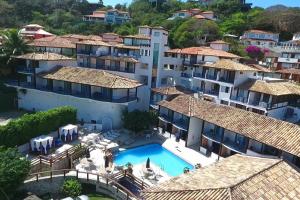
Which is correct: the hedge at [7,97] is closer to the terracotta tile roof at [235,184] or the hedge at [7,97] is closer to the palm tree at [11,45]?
the palm tree at [11,45]

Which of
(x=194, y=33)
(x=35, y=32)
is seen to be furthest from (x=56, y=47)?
(x=194, y=33)

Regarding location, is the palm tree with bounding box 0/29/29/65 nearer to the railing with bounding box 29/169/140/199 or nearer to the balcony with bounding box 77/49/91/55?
the balcony with bounding box 77/49/91/55

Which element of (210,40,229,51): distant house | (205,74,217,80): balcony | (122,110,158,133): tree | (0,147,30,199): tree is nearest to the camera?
(0,147,30,199): tree

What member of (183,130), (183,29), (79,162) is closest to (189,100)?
(183,130)

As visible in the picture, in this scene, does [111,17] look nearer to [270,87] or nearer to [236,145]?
[270,87]

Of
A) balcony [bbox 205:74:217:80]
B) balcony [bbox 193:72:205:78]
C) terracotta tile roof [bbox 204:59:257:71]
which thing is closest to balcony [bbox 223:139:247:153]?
terracotta tile roof [bbox 204:59:257:71]

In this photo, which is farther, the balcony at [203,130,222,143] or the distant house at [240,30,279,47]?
the distant house at [240,30,279,47]
